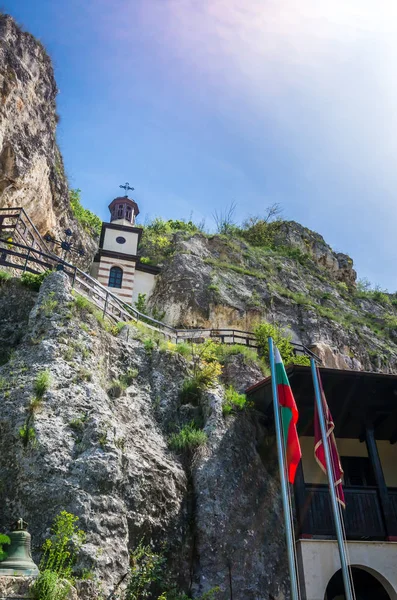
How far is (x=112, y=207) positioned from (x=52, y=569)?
34.8 metres

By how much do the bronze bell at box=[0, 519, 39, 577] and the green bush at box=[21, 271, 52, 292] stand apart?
9288 millimetres

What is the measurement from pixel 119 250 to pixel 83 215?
187 inches

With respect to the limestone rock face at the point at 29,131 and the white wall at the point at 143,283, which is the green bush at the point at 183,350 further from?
the white wall at the point at 143,283

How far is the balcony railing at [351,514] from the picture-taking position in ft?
47.7

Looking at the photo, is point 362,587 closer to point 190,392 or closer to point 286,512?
point 286,512

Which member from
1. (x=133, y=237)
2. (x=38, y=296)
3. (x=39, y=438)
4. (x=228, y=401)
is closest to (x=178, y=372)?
(x=228, y=401)

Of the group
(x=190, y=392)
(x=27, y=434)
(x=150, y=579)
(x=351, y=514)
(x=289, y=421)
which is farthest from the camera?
(x=190, y=392)

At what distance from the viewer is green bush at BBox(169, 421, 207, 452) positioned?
571 inches

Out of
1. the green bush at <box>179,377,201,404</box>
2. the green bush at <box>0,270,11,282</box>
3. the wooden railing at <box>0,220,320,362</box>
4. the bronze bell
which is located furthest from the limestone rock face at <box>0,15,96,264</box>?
the bronze bell

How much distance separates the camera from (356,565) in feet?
46.8

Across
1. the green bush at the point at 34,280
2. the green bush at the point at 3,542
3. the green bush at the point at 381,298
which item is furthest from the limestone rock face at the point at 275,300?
the green bush at the point at 3,542

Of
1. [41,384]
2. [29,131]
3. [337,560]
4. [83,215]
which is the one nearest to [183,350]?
[41,384]

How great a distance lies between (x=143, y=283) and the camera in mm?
33594

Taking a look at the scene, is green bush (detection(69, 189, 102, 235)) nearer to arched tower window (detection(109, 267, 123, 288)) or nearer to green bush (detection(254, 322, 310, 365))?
arched tower window (detection(109, 267, 123, 288))
